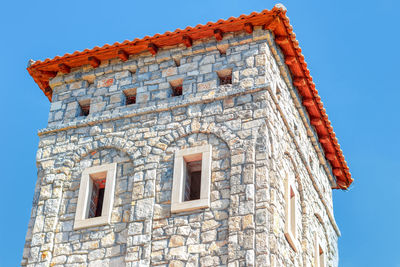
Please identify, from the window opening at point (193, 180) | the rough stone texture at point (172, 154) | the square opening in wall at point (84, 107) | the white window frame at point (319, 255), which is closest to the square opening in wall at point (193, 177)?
the window opening at point (193, 180)

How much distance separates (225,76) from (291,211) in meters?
3.18

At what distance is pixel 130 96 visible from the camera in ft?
61.6

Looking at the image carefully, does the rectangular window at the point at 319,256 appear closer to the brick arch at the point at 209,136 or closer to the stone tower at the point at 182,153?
the stone tower at the point at 182,153

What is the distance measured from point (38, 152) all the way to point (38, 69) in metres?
2.16

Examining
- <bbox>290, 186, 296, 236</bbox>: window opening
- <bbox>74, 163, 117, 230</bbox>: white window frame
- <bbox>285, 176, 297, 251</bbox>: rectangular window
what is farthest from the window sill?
<bbox>290, 186, 296, 236</bbox>: window opening

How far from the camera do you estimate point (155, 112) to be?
1797 cm

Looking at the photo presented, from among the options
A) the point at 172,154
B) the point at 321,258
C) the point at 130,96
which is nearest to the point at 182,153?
the point at 172,154

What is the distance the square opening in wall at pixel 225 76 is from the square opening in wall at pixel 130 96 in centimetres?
197

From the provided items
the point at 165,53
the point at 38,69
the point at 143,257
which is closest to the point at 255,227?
the point at 143,257

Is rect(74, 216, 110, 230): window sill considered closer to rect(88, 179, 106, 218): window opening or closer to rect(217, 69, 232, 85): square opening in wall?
rect(88, 179, 106, 218): window opening

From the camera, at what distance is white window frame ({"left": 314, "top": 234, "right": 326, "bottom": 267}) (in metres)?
19.1

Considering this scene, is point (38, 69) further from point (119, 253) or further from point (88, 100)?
point (119, 253)

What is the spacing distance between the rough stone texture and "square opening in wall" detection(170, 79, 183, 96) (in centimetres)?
16

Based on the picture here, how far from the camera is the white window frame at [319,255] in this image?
62.5ft
